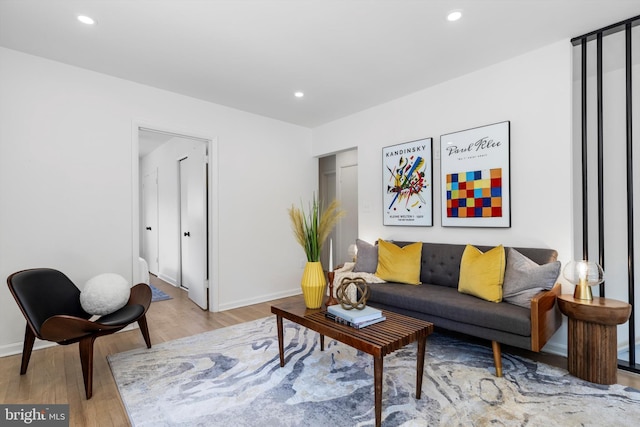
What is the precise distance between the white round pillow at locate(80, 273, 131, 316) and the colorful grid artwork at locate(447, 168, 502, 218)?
3072 mm

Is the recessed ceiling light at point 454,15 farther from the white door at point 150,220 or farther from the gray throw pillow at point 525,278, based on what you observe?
the white door at point 150,220

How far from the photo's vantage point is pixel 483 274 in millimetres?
2521

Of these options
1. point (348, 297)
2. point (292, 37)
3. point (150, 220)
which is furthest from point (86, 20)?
point (150, 220)

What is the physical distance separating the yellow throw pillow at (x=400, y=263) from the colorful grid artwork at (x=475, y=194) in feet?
1.76

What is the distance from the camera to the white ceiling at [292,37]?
6.89ft

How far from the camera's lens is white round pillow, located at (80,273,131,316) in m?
2.39

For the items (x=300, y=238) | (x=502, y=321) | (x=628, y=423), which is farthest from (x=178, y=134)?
(x=628, y=423)

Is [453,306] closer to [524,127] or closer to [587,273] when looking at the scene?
[587,273]

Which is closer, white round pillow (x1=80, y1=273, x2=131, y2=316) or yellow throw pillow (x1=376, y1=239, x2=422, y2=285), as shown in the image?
white round pillow (x1=80, y1=273, x2=131, y2=316)

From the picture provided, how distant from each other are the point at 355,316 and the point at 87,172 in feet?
9.21

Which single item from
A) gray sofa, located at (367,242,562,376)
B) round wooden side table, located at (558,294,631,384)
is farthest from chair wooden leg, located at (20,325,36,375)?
round wooden side table, located at (558,294,631,384)

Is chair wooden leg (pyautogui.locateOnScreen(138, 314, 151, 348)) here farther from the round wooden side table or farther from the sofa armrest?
the round wooden side table

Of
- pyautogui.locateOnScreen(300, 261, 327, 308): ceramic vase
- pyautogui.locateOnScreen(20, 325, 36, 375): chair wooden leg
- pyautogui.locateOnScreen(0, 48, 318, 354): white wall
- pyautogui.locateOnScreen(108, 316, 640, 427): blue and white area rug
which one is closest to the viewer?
pyautogui.locateOnScreen(108, 316, 640, 427): blue and white area rug

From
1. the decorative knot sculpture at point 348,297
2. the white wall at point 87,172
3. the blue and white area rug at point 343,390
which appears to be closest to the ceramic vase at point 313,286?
the decorative knot sculpture at point 348,297
